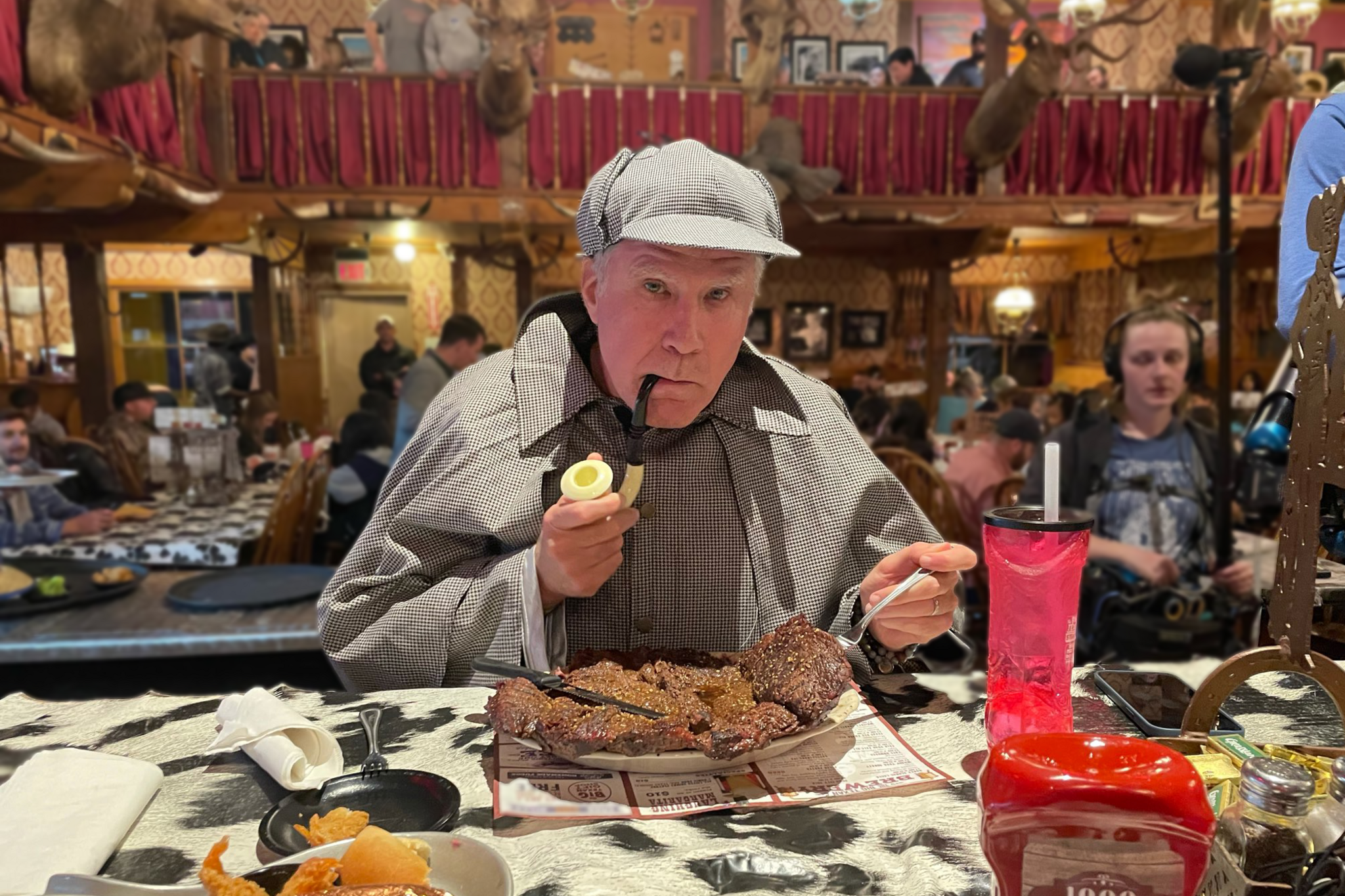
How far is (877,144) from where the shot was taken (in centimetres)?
774

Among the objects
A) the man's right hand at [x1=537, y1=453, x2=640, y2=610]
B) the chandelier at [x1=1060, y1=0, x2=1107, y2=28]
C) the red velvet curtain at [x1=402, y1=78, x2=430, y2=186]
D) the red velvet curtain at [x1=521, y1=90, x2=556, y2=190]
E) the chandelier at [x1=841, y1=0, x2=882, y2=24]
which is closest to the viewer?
the man's right hand at [x1=537, y1=453, x2=640, y2=610]

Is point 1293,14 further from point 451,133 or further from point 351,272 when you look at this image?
point 351,272

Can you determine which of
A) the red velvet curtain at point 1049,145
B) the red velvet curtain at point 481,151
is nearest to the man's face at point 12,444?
the red velvet curtain at point 481,151

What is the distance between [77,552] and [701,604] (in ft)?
9.34

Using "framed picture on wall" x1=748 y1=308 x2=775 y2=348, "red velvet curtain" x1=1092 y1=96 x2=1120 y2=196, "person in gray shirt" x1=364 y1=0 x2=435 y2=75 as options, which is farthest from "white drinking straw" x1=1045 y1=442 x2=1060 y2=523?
"framed picture on wall" x1=748 y1=308 x2=775 y2=348

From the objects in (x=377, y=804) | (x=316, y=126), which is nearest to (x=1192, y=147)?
(x=316, y=126)

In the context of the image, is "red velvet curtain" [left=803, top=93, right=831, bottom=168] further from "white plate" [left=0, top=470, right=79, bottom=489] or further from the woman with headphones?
"white plate" [left=0, top=470, right=79, bottom=489]

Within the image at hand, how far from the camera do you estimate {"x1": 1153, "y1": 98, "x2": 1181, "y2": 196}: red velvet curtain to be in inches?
306

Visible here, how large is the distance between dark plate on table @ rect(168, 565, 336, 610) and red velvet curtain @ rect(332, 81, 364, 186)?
5.15 m

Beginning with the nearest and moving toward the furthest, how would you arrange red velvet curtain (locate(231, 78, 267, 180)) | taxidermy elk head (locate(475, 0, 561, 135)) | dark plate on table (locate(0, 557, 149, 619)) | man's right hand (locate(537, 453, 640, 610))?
man's right hand (locate(537, 453, 640, 610))
dark plate on table (locate(0, 557, 149, 619))
taxidermy elk head (locate(475, 0, 561, 135))
red velvet curtain (locate(231, 78, 267, 180))

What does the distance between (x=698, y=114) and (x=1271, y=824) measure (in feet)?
Answer: 24.7

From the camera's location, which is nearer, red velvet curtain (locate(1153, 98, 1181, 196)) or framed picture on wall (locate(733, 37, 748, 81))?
red velvet curtain (locate(1153, 98, 1181, 196))

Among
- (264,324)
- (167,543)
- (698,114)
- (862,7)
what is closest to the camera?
(167,543)

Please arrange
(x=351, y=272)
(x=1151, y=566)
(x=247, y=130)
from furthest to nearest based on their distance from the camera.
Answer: (x=351, y=272) → (x=247, y=130) → (x=1151, y=566)
